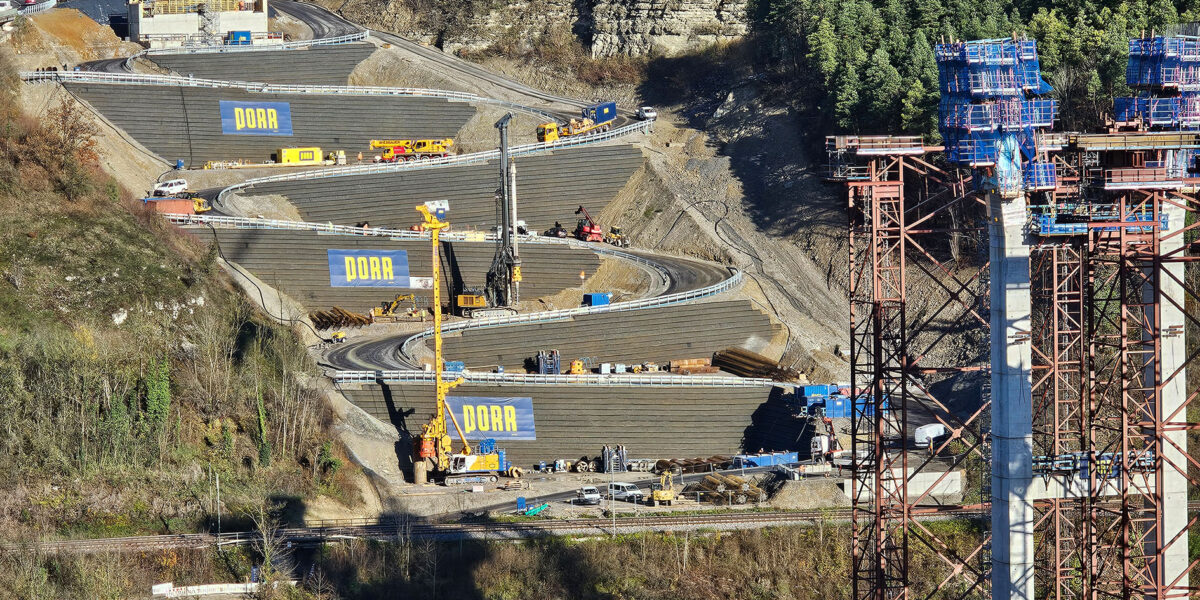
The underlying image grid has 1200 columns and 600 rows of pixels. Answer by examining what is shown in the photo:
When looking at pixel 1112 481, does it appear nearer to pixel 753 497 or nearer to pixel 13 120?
pixel 753 497

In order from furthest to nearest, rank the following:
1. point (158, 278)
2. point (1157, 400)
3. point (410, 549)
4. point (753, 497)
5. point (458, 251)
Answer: point (458, 251)
point (158, 278)
point (753, 497)
point (410, 549)
point (1157, 400)

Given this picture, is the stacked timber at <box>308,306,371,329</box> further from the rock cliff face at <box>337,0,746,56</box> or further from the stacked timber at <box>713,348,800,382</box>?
the rock cliff face at <box>337,0,746,56</box>

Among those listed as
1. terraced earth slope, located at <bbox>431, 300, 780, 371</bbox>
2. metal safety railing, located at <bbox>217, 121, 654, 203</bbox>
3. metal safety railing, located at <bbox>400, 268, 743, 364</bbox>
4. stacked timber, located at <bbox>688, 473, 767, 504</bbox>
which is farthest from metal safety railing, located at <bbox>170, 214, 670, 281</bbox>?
stacked timber, located at <bbox>688, 473, 767, 504</bbox>

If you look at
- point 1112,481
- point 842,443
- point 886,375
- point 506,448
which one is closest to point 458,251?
point 506,448

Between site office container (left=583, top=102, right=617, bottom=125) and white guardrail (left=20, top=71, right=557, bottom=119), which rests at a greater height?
white guardrail (left=20, top=71, right=557, bottom=119)

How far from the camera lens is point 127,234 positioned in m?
108

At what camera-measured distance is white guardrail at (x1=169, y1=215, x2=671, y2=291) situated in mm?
112188

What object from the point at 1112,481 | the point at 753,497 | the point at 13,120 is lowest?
the point at 753,497

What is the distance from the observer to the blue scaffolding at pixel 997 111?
54.1 meters

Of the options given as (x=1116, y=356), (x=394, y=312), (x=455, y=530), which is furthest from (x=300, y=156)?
(x=1116, y=356)

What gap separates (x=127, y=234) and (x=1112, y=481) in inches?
2708

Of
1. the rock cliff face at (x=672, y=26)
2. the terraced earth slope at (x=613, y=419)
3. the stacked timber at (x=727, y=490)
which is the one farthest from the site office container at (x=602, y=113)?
the stacked timber at (x=727, y=490)

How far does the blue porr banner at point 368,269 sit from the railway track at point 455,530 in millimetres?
27231

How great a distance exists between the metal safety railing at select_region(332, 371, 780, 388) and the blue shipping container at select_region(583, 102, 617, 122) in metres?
34.2
